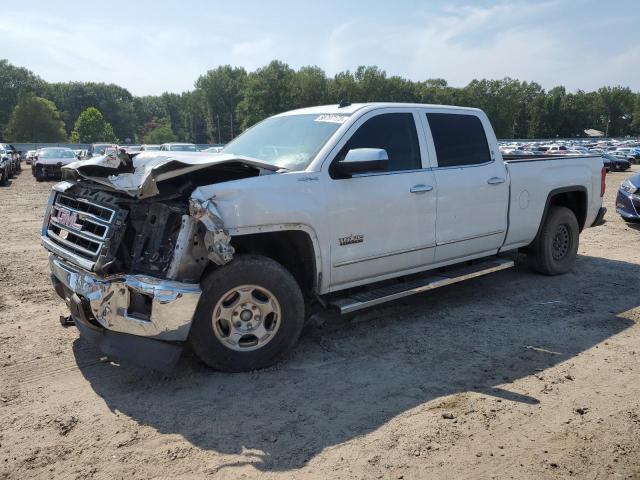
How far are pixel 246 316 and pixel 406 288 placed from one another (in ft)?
5.26

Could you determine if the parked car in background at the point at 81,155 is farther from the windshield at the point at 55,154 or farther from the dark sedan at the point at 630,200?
the dark sedan at the point at 630,200

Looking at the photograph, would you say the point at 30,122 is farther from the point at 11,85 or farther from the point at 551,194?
the point at 551,194

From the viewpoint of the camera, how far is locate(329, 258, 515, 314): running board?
441 centimetres

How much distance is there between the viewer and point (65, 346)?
4473 millimetres

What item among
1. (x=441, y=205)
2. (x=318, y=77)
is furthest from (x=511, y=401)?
(x=318, y=77)

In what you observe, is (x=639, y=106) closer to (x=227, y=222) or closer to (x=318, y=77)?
(x=318, y=77)

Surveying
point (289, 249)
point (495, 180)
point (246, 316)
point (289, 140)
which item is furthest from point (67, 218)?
point (495, 180)

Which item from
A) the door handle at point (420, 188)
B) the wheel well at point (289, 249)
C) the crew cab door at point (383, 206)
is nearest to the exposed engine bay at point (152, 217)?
the wheel well at point (289, 249)

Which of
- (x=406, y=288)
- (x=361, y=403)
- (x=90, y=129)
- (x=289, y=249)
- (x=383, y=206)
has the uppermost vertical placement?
(x=90, y=129)

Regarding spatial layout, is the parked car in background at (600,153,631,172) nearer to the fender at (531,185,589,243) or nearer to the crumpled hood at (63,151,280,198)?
the fender at (531,185,589,243)

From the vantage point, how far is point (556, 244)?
22.3ft

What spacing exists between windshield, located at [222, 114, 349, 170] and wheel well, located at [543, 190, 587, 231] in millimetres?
3611

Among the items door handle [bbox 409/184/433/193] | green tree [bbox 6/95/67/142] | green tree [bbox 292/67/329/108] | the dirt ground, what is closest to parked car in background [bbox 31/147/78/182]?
the dirt ground

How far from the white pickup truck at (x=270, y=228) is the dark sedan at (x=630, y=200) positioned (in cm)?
598
